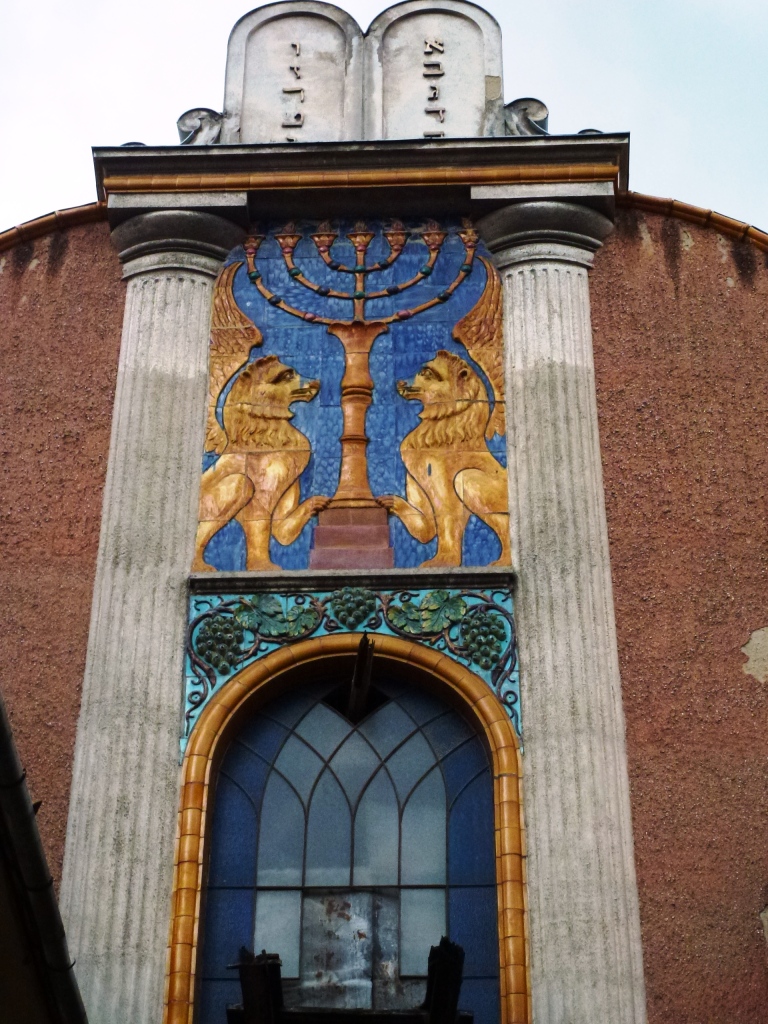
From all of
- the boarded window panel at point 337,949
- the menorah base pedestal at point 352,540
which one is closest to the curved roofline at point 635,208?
the menorah base pedestal at point 352,540

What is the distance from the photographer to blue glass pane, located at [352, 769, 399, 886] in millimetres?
11203

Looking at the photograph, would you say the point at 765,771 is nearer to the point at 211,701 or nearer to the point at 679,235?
the point at 211,701

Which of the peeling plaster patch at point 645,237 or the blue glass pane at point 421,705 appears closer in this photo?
the blue glass pane at point 421,705

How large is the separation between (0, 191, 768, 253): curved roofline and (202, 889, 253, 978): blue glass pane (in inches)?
213

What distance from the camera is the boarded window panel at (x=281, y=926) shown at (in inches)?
432

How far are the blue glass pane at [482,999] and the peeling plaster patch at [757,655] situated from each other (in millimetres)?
2539

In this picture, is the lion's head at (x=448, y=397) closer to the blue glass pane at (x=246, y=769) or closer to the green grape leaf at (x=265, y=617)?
the green grape leaf at (x=265, y=617)

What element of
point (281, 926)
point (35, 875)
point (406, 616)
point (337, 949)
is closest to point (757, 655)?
Result: point (406, 616)

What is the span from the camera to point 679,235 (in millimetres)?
13594

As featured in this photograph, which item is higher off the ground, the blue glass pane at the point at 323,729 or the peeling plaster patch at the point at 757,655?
the peeling plaster patch at the point at 757,655

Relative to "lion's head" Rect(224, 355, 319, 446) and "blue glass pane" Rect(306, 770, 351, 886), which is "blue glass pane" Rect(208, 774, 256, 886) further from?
"lion's head" Rect(224, 355, 319, 446)

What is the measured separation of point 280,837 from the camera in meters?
11.4

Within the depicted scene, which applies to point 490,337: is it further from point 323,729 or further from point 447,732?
point 323,729

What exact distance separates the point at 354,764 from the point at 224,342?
339 centimetres
